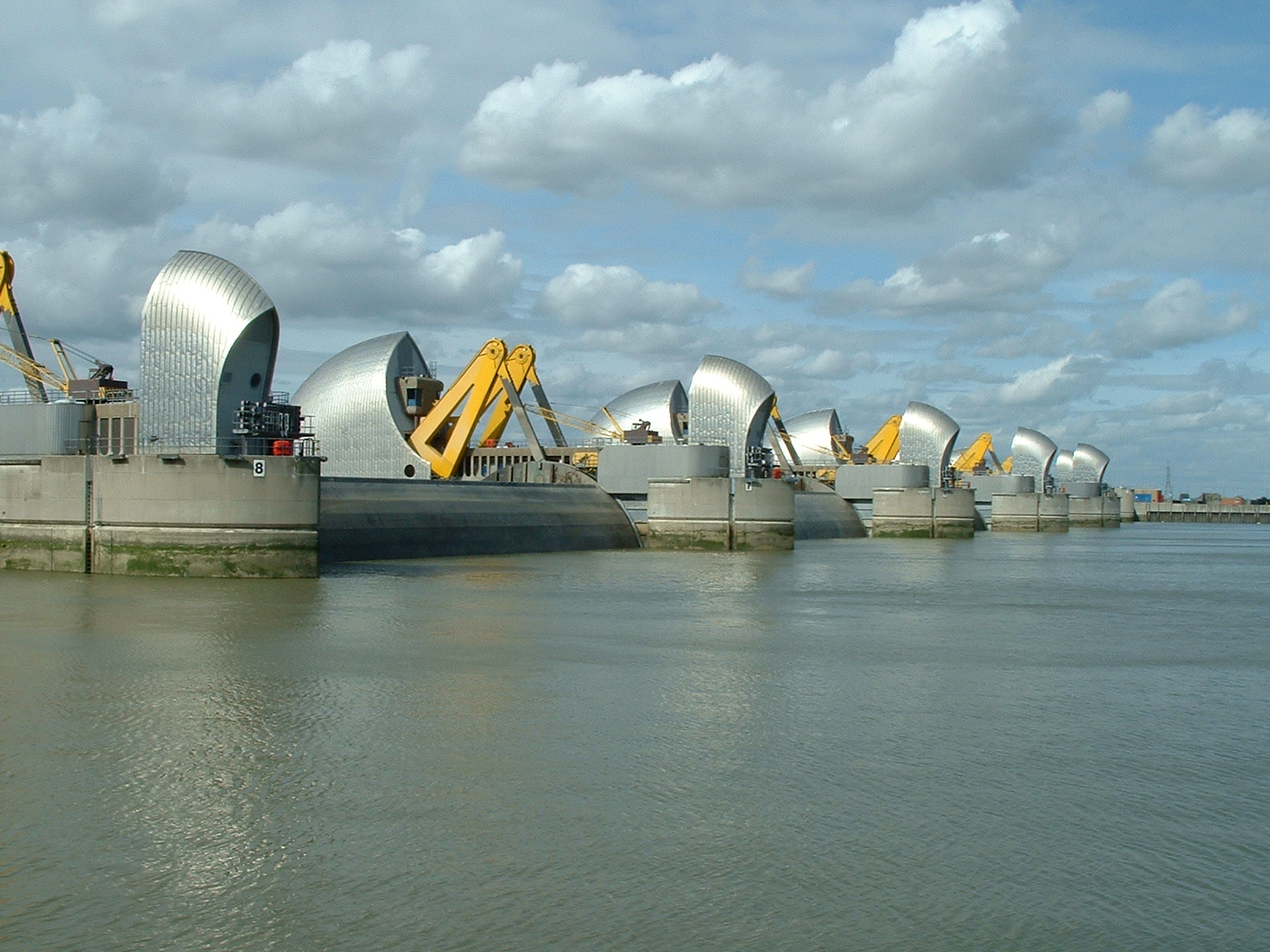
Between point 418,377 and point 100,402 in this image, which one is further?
point 418,377

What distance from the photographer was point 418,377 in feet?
177

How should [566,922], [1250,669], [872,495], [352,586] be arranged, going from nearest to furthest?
[566,922] → [1250,669] → [352,586] → [872,495]

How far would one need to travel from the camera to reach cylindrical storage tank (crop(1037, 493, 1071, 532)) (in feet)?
304

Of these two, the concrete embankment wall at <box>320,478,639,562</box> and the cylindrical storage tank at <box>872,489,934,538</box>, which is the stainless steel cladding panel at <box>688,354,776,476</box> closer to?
the concrete embankment wall at <box>320,478,639,562</box>

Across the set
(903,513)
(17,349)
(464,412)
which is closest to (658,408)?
(903,513)

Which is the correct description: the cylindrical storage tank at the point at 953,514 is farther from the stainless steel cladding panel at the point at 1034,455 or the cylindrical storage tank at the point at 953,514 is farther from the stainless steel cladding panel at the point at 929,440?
the stainless steel cladding panel at the point at 1034,455

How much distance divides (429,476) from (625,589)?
2617cm

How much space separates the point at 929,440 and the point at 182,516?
227ft

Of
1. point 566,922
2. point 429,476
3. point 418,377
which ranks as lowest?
point 566,922

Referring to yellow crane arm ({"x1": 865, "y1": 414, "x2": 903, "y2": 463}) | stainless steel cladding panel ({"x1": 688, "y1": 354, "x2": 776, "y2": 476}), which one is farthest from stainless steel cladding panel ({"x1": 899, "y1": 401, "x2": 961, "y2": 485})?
stainless steel cladding panel ({"x1": 688, "y1": 354, "x2": 776, "y2": 476})

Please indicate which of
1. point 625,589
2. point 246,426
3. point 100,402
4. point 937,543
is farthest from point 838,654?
point 937,543

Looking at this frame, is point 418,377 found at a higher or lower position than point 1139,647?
higher

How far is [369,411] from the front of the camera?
2115 inches

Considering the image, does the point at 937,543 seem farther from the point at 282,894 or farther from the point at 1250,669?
the point at 282,894
